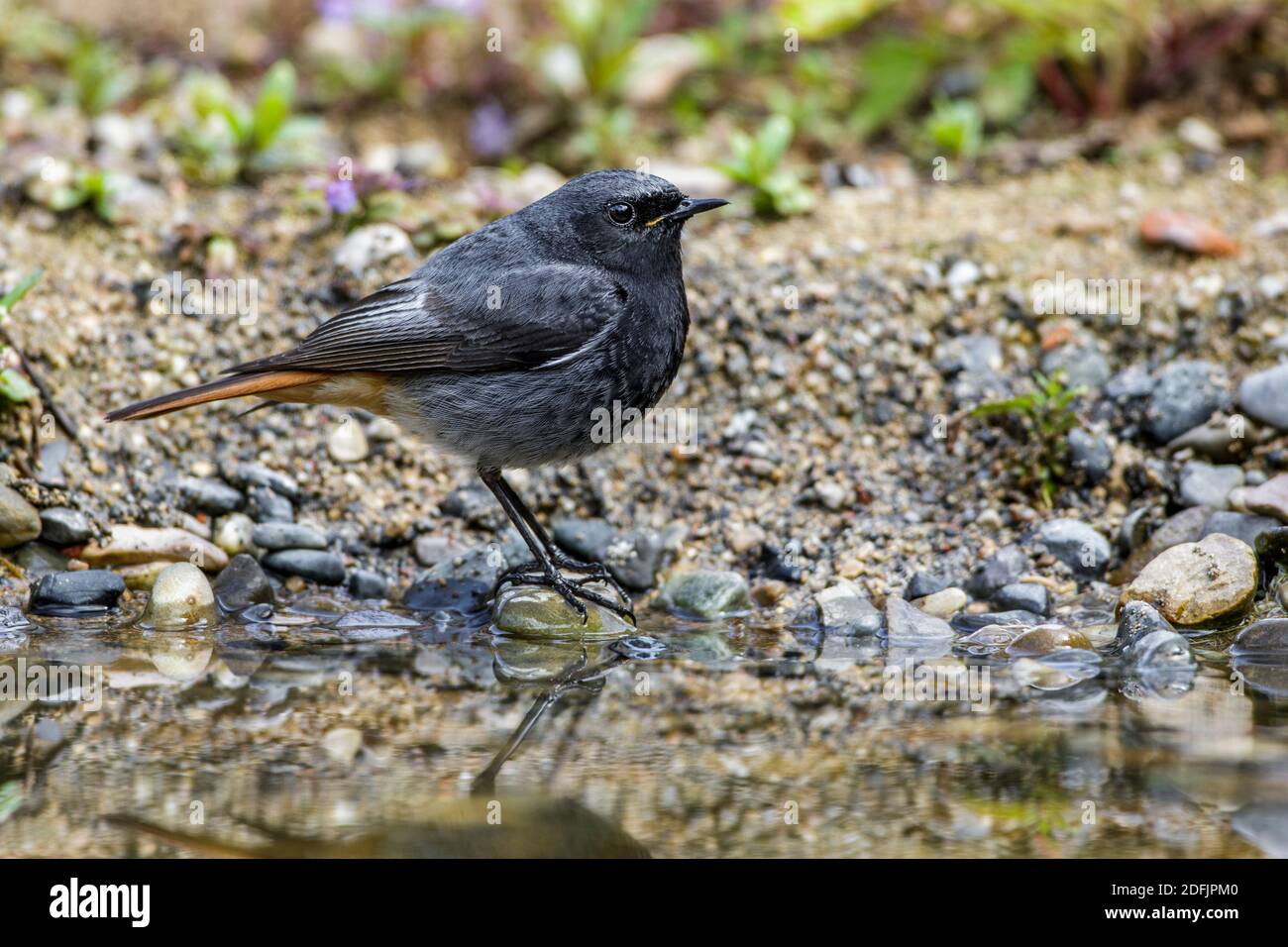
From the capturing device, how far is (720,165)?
23.3 ft

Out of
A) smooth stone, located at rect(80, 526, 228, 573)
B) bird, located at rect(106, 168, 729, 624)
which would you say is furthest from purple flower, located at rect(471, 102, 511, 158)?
smooth stone, located at rect(80, 526, 228, 573)

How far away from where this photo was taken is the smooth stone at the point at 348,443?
611 cm

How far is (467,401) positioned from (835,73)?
438cm

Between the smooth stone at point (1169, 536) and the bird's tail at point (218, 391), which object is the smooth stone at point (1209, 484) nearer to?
the smooth stone at point (1169, 536)

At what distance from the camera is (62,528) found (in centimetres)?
545

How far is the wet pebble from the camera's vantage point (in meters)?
5.65

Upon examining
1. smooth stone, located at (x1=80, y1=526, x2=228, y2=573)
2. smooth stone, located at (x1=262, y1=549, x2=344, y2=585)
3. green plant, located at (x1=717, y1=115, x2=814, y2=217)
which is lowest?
smooth stone, located at (x1=262, y1=549, x2=344, y2=585)

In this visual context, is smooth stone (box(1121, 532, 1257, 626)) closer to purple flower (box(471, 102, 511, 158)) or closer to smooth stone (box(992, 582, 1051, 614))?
smooth stone (box(992, 582, 1051, 614))

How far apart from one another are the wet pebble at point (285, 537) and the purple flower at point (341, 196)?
1719 mm

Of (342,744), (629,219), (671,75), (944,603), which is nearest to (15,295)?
(629,219)

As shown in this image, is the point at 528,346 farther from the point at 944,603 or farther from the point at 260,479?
the point at 944,603

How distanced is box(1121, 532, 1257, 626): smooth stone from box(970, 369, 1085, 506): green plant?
72 centimetres

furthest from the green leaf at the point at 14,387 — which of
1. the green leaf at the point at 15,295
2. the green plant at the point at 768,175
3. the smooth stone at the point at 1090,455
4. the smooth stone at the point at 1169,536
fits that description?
the smooth stone at the point at 1169,536
